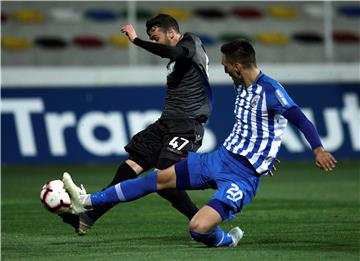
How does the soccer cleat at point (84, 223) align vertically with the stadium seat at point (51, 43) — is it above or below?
above

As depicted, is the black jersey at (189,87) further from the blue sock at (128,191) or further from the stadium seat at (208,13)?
the stadium seat at (208,13)

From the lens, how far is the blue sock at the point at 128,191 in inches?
332

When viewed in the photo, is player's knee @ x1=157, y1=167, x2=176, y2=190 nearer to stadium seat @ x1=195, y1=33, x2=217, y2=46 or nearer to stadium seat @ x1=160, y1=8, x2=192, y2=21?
stadium seat @ x1=195, y1=33, x2=217, y2=46

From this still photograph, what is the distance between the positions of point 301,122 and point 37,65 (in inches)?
510

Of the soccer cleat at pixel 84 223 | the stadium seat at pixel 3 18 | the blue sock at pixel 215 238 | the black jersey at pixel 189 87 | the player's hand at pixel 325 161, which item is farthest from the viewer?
the stadium seat at pixel 3 18

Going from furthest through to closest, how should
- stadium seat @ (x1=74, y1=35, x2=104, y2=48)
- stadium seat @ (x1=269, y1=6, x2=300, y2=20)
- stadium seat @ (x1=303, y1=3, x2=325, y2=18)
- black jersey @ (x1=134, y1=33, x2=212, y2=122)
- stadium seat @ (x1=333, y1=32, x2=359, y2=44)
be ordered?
stadium seat @ (x1=303, y1=3, x2=325, y2=18), stadium seat @ (x1=269, y1=6, x2=300, y2=20), stadium seat @ (x1=333, y1=32, x2=359, y2=44), stadium seat @ (x1=74, y1=35, x2=104, y2=48), black jersey @ (x1=134, y1=33, x2=212, y2=122)

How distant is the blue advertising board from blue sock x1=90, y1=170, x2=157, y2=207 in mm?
9987

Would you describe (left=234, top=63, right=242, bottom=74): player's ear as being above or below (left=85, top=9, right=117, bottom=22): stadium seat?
above

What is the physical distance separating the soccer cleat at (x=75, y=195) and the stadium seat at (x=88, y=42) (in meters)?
13.1

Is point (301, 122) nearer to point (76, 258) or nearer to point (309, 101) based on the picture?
point (76, 258)

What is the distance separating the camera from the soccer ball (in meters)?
8.48

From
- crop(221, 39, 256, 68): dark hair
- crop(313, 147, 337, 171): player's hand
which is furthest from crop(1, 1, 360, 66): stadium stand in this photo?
crop(313, 147, 337, 171): player's hand

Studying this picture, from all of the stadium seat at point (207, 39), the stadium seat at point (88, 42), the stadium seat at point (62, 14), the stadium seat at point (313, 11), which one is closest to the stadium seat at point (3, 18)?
the stadium seat at point (62, 14)

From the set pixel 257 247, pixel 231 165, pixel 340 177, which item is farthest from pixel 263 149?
pixel 340 177
